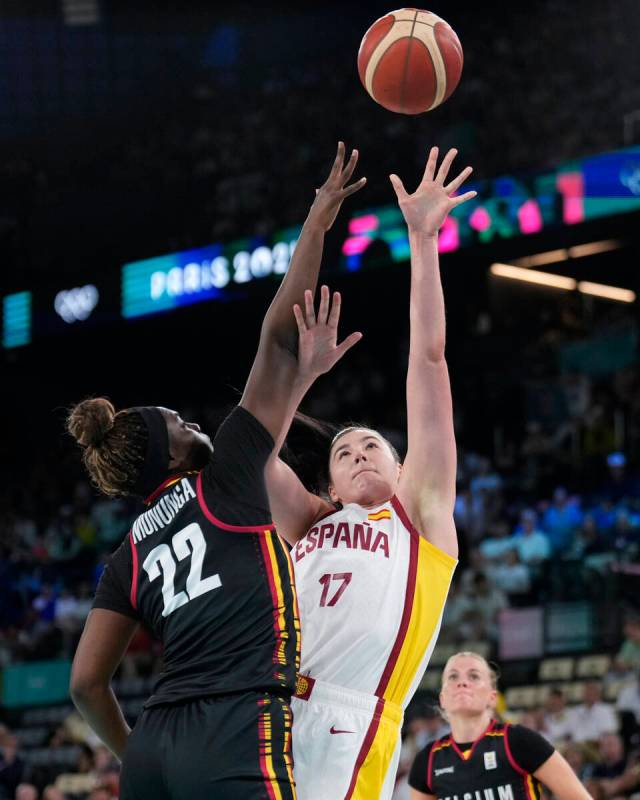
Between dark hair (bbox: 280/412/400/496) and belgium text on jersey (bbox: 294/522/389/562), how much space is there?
2.01ft

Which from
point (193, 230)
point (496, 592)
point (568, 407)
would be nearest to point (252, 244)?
point (193, 230)

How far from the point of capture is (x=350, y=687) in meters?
3.53

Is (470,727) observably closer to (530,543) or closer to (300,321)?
(300,321)

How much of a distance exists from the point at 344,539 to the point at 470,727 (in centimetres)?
208

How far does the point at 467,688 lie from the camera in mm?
5379

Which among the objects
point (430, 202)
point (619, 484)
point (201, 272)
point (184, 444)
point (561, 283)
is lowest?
point (184, 444)

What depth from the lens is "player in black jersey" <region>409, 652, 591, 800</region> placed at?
5.11 metres

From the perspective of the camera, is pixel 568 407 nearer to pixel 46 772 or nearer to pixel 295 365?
pixel 46 772

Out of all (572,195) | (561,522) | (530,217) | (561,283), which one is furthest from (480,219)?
(561,283)

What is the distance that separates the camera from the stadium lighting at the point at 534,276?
18.5m

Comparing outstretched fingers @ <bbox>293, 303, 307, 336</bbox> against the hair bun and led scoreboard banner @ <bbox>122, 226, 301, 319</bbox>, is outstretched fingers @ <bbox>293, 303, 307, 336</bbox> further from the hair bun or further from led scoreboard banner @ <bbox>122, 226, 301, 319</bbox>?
led scoreboard banner @ <bbox>122, 226, 301, 319</bbox>

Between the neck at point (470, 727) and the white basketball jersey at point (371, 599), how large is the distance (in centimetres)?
185

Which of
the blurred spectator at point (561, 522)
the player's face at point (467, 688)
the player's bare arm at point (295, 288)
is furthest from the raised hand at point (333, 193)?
the blurred spectator at point (561, 522)

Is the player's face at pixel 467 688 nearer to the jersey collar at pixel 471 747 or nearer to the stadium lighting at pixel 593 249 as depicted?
the jersey collar at pixel 471 747
